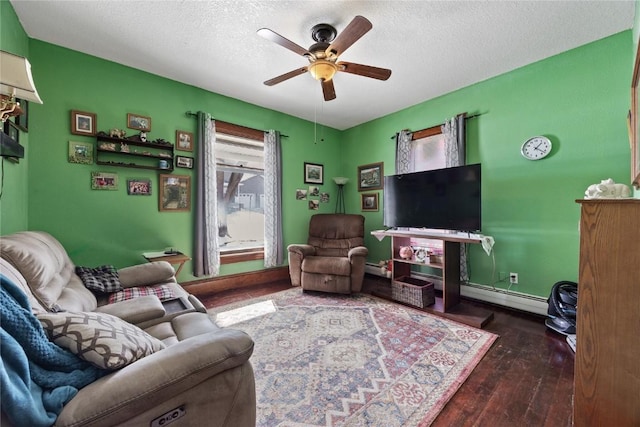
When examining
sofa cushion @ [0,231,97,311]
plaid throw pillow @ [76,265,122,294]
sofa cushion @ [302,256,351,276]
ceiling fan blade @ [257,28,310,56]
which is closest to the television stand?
sofa cushion @ [302,256,351,276]

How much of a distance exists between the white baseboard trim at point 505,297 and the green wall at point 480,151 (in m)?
0.08

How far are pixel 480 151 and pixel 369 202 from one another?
1.78 metres

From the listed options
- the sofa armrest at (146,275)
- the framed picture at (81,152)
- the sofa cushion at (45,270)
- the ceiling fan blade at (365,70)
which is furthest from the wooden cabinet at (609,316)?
the framed picture at (81,152)

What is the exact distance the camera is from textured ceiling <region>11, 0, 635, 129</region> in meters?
1.94

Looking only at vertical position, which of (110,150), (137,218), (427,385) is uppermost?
(110,150)

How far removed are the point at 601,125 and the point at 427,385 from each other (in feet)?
9.14

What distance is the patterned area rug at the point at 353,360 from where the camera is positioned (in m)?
1.42

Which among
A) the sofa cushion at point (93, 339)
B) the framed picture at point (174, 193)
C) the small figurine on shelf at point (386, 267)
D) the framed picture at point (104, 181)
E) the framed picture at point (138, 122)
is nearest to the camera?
the sofa cushion at point (93, 339)

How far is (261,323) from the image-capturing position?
A: 2.46 meters

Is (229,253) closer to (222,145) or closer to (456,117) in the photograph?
(222,145)

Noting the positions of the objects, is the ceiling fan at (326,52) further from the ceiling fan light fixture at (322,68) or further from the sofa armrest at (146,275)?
the sofa armrest at (146,275)

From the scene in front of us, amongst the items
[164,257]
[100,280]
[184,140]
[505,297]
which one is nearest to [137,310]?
[100,280]

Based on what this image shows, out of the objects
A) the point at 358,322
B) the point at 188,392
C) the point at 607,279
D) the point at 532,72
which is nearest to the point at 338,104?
the point at 532,72

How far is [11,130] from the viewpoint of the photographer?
1861mm
